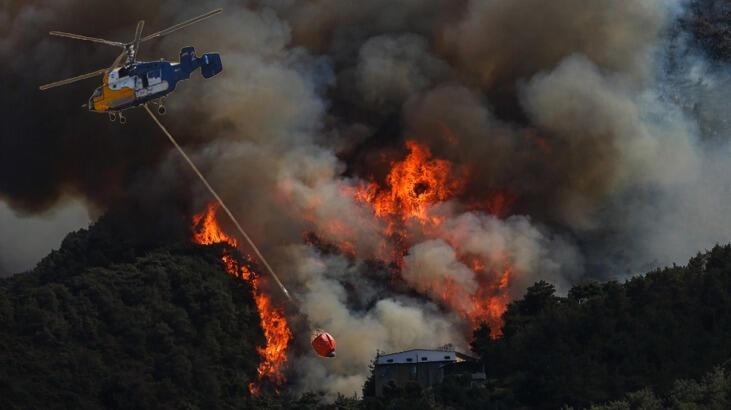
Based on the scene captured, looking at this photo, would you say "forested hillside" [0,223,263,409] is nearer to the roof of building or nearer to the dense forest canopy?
the dense forest canopy

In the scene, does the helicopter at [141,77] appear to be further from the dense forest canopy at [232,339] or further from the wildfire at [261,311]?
the wildfire at [261,311]

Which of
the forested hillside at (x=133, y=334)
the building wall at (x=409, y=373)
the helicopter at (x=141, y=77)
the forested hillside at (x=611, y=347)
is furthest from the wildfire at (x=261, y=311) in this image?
the helicopter at (x=141, y=77)

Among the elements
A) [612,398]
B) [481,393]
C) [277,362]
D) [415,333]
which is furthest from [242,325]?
[612,398]

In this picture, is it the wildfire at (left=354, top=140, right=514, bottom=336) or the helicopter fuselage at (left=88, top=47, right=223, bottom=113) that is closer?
the helicopter fuselage at (left=88, top=47, right=223, bottom=113)

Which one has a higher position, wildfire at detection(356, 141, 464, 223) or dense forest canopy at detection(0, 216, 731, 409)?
wildfire at detection(356, 141, 464, 223)

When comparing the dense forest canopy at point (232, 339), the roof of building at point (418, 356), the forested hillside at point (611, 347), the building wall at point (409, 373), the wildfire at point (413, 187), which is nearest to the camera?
the forested hillside at point (611, 347)

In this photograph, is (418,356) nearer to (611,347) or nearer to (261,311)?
(261,311)

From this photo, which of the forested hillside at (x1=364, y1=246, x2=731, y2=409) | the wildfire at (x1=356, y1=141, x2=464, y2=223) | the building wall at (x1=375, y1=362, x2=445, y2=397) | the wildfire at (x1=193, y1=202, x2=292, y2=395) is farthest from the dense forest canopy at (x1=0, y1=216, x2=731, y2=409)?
the wildfire at (x1=356, y1=141, x2=464, y2=223)
